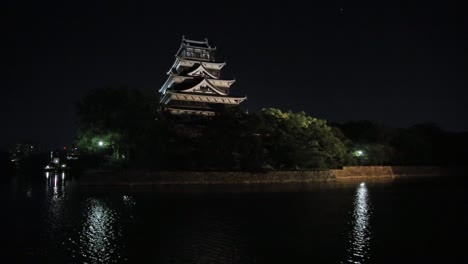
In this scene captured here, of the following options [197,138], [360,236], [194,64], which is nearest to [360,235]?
[360,236]

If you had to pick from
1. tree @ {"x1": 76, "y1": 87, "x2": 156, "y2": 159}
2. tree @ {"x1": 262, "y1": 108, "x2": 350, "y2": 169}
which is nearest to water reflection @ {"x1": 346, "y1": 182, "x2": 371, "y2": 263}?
tree @ {"x1": 262, "y1": 108, "x2": 350, "y2": 169}

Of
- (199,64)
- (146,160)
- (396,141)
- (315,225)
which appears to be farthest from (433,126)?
(315,225)

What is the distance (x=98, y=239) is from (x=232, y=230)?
5.21 m

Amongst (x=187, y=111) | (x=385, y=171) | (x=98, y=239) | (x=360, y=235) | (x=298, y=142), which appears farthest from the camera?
(x=385, y=171)

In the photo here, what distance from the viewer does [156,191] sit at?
98.5 feet

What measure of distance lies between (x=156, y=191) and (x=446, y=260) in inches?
883

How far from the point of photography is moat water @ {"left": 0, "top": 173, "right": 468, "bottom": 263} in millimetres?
11883

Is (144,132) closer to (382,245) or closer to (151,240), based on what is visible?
(151,240)

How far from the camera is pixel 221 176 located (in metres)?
37.7

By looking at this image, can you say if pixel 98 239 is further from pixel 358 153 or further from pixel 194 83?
pixel 358 153

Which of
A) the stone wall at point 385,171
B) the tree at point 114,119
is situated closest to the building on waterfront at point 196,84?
the tree at point 114,119

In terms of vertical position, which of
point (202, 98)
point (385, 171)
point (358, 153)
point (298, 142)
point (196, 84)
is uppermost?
point (196, 84)

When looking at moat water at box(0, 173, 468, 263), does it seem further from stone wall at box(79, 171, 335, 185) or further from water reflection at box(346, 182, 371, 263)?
stone wall at box(79, 171, 335, 185)

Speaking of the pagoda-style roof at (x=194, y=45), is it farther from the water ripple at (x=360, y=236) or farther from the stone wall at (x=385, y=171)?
the water ripple at (x=360, y=236)
